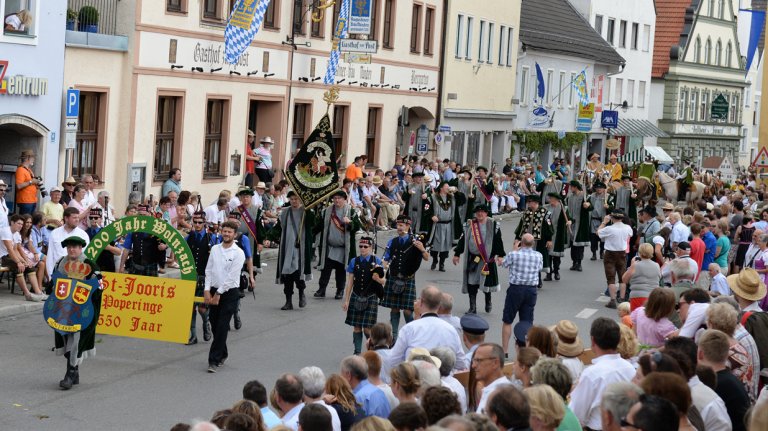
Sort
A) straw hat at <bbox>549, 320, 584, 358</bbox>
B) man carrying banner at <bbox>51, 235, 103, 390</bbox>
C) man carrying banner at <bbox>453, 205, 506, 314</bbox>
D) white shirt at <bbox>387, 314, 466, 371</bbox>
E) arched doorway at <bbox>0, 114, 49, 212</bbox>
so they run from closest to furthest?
straw hat at <bbox>549, 320, 584, 358</bbox> → white shirt at <bbox>387, 314, 466, 371</bbox> → man carrying banner at <bbox>51, 235, 103, 390</bbox> → man carrying banner at <bbox>453, 205, 506, 314</bbox> → arched doorway at <bbox>0, 114, 49, 212</bbox>

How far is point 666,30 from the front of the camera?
74.1 meters

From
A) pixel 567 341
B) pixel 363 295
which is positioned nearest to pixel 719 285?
pixel 363 295

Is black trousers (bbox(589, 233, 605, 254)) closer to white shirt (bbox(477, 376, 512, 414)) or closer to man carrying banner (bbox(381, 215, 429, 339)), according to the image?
man carrying banner (bbox(381, 215, 429, 339))

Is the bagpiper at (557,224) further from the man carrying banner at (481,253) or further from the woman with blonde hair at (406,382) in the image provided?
the woman with blonde hair at (406,382)

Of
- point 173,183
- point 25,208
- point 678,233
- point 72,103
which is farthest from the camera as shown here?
point 173,183

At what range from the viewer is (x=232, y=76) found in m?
30.5

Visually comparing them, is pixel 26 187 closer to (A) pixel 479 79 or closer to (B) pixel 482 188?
(B) pixel 482 188

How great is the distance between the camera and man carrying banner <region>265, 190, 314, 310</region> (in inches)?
792

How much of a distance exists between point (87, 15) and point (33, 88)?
2.40 metres

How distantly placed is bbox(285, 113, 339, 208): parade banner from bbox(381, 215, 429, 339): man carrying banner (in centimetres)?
359

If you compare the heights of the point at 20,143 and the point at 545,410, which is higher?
the point at 20,143

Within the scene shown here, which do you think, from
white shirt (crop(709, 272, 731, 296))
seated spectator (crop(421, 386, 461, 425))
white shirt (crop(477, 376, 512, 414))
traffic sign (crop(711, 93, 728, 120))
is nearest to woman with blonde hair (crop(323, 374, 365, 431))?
white shirt (crop(477, 376, 512, 414))

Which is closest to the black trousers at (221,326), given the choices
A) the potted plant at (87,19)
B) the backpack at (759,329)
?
the backpack at (759,329)

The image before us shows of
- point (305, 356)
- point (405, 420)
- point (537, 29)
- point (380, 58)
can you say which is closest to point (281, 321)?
point (305, 356)
